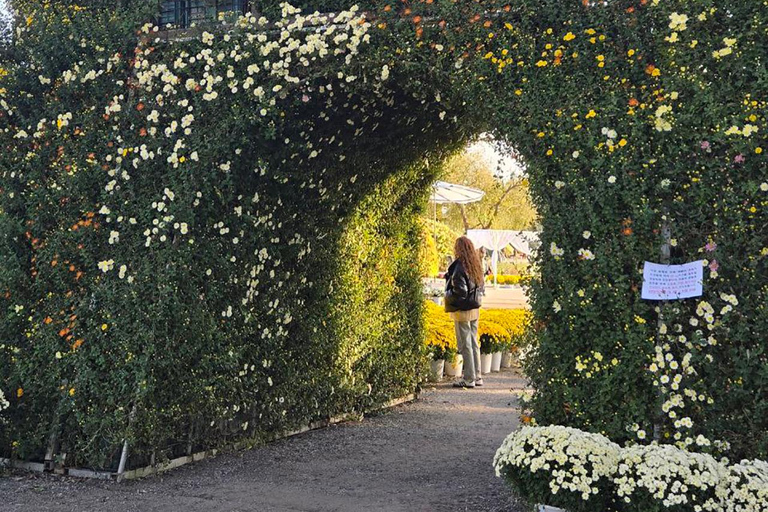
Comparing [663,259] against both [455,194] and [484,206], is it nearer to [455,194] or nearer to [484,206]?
[455,194]

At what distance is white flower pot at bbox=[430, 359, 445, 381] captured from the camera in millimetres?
10125

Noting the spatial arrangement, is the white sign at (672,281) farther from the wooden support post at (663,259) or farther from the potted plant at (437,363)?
the potted plant at (437,363)

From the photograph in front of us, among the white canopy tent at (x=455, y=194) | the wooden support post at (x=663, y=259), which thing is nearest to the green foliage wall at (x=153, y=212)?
the wooden support post at (x=663, y=259)

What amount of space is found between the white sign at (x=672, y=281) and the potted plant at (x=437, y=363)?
19.7 feet

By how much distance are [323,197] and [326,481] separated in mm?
2233

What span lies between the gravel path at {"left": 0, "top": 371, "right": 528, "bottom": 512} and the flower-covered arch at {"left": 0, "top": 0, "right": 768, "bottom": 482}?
27cm

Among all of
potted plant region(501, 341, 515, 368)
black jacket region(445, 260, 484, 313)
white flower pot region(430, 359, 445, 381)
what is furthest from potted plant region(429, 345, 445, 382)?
potted plant region(501, 341, 515, 368)

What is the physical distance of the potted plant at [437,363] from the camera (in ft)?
33.2

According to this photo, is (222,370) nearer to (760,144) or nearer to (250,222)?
(250,222)

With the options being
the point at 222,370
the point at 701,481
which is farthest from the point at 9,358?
the point at 701,481

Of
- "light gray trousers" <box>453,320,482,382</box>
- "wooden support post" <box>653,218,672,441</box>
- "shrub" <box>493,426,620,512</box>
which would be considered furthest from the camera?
"light gray trousers" <box>453,320,482,382</box>

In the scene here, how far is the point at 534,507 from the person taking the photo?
4.17 m

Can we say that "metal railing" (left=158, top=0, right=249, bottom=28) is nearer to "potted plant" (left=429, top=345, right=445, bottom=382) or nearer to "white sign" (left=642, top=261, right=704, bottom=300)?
"white sign" (left=642, top=261, right=704, bottom=300)

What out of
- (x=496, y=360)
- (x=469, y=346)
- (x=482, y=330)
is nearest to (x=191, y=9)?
(x=469, y=346)
